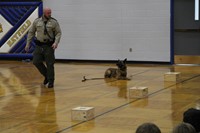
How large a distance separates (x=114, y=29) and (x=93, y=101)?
9.76 m

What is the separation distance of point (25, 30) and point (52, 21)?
917 cm

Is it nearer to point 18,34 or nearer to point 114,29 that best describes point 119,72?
point 114,29

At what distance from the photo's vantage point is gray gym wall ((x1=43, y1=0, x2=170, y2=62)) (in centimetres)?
1983

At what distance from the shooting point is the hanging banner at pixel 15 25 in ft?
73.0

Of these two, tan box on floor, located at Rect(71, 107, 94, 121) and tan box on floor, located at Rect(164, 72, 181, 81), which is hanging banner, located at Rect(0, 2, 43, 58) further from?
tan box on floor, located at Rect(71, 107, 94, 121)

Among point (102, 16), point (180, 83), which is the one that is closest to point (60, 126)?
point (180, 83)

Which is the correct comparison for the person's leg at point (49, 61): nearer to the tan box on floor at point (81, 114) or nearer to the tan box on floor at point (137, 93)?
the tan box on floor at point (137, 93)

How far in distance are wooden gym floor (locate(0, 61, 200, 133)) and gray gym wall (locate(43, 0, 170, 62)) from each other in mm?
2393

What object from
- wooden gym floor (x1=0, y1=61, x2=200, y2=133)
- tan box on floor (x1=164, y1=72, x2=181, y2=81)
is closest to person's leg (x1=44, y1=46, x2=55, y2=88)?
wooden gym floor (x1=0, y1=61, x2=200, y2=133)

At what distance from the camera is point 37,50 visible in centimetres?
1364

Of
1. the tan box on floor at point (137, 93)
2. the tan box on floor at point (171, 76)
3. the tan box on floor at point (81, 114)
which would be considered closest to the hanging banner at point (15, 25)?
the tan box on floor at point (171, 76)

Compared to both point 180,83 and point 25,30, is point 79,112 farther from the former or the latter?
point 25,30

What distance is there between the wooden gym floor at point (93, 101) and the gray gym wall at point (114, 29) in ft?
7.85

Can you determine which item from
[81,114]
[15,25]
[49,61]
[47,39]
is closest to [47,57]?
[49,61]
